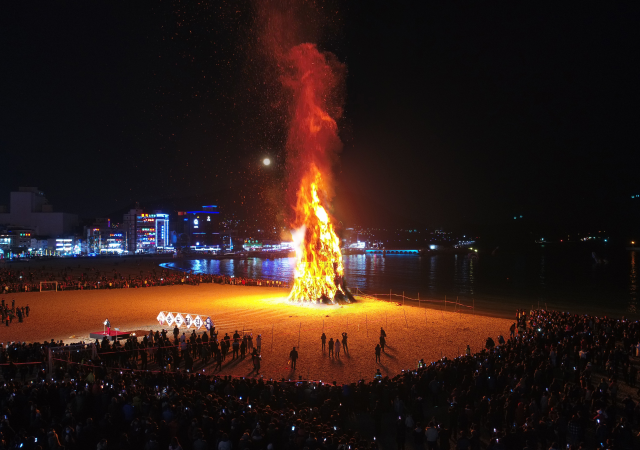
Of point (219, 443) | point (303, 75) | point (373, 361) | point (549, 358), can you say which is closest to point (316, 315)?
point (373, 361)

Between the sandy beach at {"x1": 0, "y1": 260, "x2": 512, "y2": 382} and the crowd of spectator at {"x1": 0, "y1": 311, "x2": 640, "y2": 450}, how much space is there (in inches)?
152

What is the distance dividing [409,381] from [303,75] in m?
27.8

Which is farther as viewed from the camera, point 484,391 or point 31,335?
point 31,335

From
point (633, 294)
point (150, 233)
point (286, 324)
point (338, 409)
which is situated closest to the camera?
point (338, 409)

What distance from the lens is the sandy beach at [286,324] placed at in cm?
1822

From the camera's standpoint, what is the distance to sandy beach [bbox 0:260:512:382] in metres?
18.2

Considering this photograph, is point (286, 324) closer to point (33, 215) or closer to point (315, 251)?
point (315, 251)

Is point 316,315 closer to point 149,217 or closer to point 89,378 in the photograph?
point 89,378

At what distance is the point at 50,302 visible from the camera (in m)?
34.5

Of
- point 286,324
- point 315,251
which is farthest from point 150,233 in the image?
point 286,324

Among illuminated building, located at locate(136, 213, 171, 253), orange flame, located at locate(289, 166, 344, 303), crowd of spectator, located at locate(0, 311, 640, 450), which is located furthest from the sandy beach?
illuminated building, located at locate(136, 213, 171, 253)

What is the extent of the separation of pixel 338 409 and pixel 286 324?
605 inches

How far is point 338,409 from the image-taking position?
11.4 meters

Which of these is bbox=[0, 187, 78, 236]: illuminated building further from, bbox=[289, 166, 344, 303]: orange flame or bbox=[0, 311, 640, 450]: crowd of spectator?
bbox=[0, 311, 640, 450]: crowd of spectator
